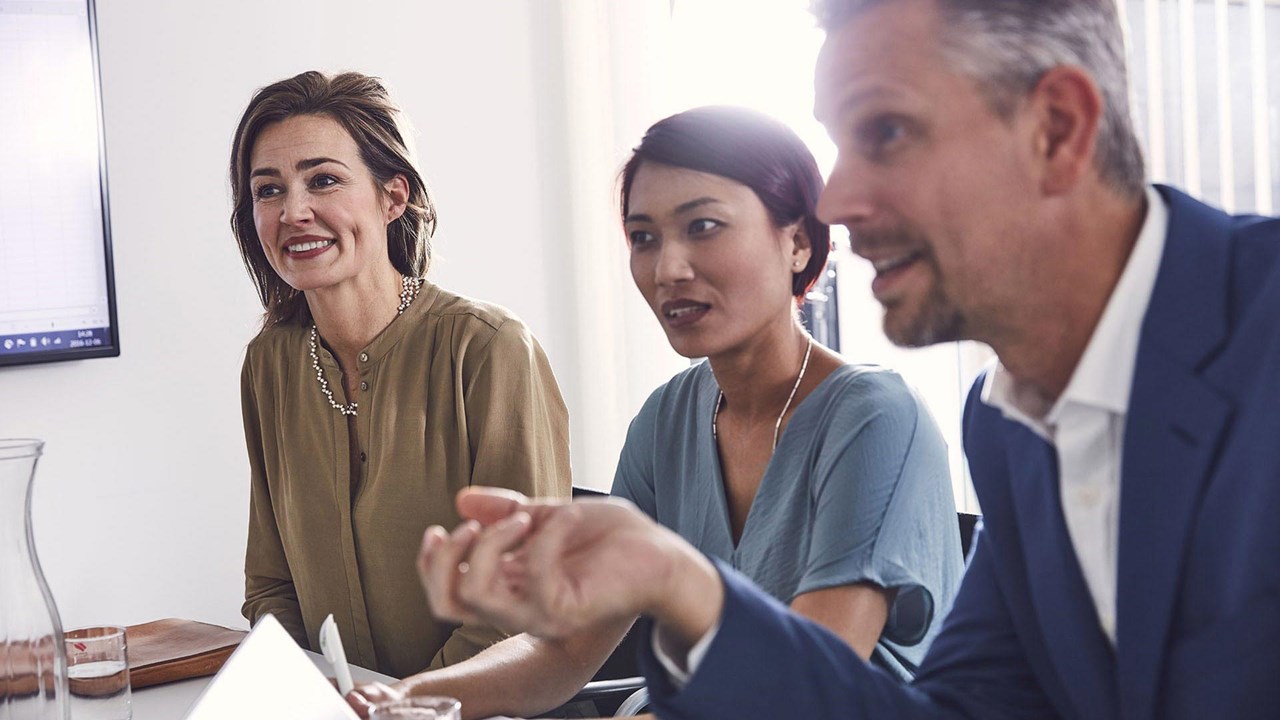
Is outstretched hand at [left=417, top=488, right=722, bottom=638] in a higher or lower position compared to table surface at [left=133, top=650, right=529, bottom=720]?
higher

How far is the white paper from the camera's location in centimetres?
121

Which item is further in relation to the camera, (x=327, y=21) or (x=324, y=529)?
(x=327, y=21)

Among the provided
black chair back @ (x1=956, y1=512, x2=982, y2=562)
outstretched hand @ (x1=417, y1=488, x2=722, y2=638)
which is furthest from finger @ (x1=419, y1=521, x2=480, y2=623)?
black chair back @ (x1=956, y1=512, x2=982, y2=562)

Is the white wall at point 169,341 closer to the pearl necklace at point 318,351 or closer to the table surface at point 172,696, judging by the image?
the pearl necklace at point 318,351

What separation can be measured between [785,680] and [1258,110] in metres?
1.85

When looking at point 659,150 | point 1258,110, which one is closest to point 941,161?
point 659,150

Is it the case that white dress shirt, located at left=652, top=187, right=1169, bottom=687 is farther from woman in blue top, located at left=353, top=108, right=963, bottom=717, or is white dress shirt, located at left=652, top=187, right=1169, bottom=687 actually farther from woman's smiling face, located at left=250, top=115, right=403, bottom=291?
woman's smiling face, located at left=250, top=115, right=403, bottom=291

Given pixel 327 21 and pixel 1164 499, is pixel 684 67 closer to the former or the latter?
pixel 327 21

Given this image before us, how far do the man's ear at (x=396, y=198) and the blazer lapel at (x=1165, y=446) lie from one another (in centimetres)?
156

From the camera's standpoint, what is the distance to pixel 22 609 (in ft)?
4.14

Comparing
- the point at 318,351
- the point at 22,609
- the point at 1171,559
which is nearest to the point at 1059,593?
the point at 1171,559

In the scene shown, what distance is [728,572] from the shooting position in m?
0.89

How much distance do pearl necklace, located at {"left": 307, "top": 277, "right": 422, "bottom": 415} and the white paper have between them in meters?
0.79

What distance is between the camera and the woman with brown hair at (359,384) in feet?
6.50
